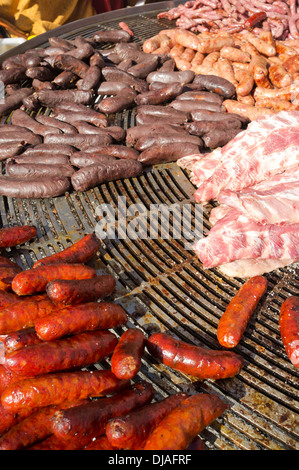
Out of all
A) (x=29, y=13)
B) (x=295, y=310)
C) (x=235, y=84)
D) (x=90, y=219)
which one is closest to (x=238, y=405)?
(x=295, y=310)

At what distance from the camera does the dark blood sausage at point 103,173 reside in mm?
4957

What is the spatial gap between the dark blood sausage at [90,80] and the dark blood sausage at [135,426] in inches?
220

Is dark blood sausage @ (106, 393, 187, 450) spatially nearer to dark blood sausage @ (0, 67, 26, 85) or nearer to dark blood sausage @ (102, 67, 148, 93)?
dark blood sausage @ (102, 67, 148, 93)

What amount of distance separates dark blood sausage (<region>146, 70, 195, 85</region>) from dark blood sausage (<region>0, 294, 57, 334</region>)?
521 centimetres

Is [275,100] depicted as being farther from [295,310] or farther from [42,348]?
[42,348]

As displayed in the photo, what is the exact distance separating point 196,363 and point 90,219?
2349 mm

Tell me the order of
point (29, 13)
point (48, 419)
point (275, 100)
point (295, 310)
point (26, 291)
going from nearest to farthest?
point (48, 419)
point (26, 291)
point (295, 310)
point (275, 100)
point (29, 13)

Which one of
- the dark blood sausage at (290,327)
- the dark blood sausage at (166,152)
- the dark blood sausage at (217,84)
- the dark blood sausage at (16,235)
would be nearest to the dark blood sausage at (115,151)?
the dark blood sausage at (166,152)

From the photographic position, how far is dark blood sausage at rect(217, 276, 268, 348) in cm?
329

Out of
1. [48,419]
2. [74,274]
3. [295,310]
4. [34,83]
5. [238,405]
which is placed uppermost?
[34,83]

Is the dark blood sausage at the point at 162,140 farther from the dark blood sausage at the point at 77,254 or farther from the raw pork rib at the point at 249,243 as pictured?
the dark blood sausage at the point at 77,254

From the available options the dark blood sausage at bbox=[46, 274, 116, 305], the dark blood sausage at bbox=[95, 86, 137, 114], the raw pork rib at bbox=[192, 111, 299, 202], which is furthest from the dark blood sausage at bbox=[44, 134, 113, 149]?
the dark blood sausage at bbox=[46, 274, 116, 305]

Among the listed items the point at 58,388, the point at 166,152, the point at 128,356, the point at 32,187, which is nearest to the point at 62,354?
the point at 58,388

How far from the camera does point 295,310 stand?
3486mm
